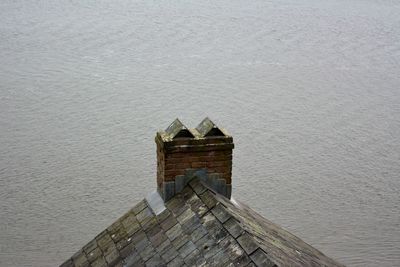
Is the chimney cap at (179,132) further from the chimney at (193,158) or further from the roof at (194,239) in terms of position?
the roof at (194,239)

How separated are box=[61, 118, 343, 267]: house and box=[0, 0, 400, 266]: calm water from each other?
9.72 m

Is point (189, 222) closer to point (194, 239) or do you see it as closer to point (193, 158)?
point (194, 239)

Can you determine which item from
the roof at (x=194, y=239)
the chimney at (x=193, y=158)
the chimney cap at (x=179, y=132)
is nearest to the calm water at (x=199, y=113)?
the roof at (x=194, y=239)

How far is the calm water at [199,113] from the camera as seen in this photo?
18469 mm

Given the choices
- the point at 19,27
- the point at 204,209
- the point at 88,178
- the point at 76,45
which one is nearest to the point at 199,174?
the point at 204,209

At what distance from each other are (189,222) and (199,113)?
17.3m

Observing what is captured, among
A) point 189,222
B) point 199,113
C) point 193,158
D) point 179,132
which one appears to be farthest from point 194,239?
point 199,113

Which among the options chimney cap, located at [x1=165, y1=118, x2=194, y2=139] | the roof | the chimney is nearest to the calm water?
the roof

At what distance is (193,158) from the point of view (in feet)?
23.9

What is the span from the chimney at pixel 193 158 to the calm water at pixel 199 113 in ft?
33.3

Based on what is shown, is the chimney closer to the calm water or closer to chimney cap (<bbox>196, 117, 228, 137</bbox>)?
chimney cap (<bbox>196, 117, 228, 137</bbox>)

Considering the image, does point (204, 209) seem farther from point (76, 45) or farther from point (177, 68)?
point (76, 45)

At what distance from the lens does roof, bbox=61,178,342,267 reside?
593 centimetres

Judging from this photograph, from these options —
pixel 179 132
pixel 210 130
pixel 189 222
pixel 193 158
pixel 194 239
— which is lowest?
pixel 194 239
